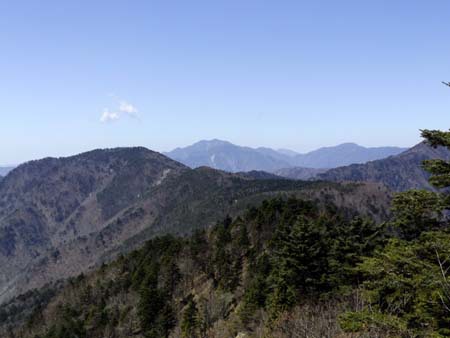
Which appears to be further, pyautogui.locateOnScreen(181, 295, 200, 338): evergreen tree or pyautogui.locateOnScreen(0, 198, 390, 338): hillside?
pyautogui.locateOnScreen(181, 295, 200, 338): evergreen tree

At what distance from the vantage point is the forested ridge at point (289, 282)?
15.2m

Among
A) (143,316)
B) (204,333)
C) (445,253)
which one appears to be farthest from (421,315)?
→ (143,316)

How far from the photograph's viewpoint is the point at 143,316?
74625 millimetres

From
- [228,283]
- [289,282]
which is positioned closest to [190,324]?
[228,283]

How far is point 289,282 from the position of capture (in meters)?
40.4

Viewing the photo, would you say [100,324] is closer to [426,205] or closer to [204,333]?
[204,333]

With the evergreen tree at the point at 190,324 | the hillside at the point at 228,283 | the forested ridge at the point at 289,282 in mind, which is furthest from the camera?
the evergreen tree at the point at 190,324

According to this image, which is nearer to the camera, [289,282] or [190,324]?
[289,282]

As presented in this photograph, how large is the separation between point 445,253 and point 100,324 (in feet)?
308

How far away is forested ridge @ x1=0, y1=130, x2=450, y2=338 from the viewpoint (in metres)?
15.2

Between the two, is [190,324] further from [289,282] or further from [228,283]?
[289,282]

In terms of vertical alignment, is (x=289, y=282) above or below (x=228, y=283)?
above

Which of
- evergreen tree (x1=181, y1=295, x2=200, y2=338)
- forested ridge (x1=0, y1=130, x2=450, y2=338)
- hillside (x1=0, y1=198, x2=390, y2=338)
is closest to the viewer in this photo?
forested ridge (x1=0, y1=130, x2=450, y2=338)

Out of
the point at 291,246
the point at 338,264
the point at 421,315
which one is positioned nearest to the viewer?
the point at 421,315
